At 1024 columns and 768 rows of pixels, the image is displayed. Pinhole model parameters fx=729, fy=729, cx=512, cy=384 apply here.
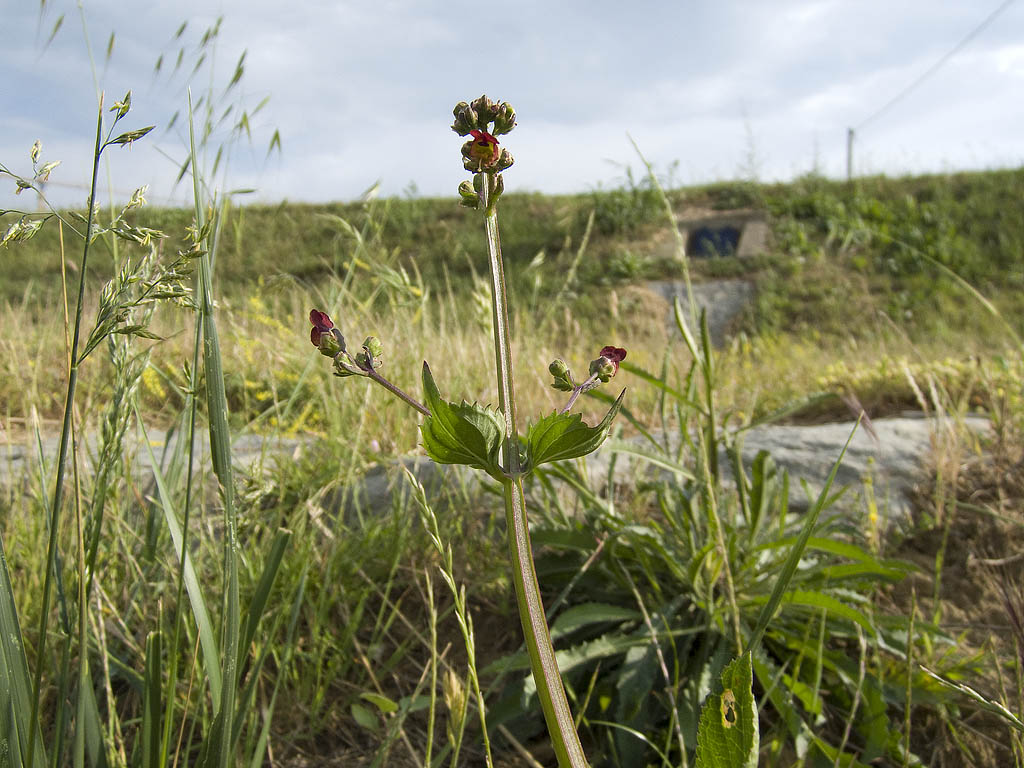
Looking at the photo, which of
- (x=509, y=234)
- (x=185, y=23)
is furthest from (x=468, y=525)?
(x=509, y=234)

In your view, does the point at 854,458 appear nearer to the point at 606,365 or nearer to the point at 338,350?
the point at 606,365

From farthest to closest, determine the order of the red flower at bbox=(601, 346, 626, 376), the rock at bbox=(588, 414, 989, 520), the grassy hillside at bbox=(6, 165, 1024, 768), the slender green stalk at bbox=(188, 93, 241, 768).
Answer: the rock at bbox=(588, 414, 989, 520), the grassy hillside at bbox=(6, 165, 1024, 768), the slender green stalk at bbox=(188, 93, 241, 768), the red flower at bbox=(601, 346, 626, 376)

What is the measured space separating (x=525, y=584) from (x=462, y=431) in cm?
12

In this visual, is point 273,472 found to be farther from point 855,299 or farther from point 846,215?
point 846,215

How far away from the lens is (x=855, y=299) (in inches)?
380

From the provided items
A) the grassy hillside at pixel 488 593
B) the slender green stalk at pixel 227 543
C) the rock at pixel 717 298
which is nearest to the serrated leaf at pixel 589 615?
the grassy hillside at pixel 488 593

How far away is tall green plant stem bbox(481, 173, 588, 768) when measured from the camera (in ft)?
1.68

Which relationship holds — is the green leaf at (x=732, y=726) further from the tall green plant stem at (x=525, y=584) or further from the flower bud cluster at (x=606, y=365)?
the flower bud cluster at (x=606, y=365)

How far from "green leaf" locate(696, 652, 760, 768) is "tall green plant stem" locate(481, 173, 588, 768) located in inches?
5.7

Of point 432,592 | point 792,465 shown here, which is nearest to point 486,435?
point 432,592

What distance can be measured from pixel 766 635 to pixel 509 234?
11.4m

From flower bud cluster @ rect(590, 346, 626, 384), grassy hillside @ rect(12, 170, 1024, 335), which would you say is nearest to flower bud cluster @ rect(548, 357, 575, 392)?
flower bud cluster @ rect(590, 346, 626, 384)

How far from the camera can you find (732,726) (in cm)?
61

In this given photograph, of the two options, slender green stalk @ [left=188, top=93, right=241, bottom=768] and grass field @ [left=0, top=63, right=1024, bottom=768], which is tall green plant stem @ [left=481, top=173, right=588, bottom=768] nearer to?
grass field @ [left=0, top=63, right=1024, bottom=768]
